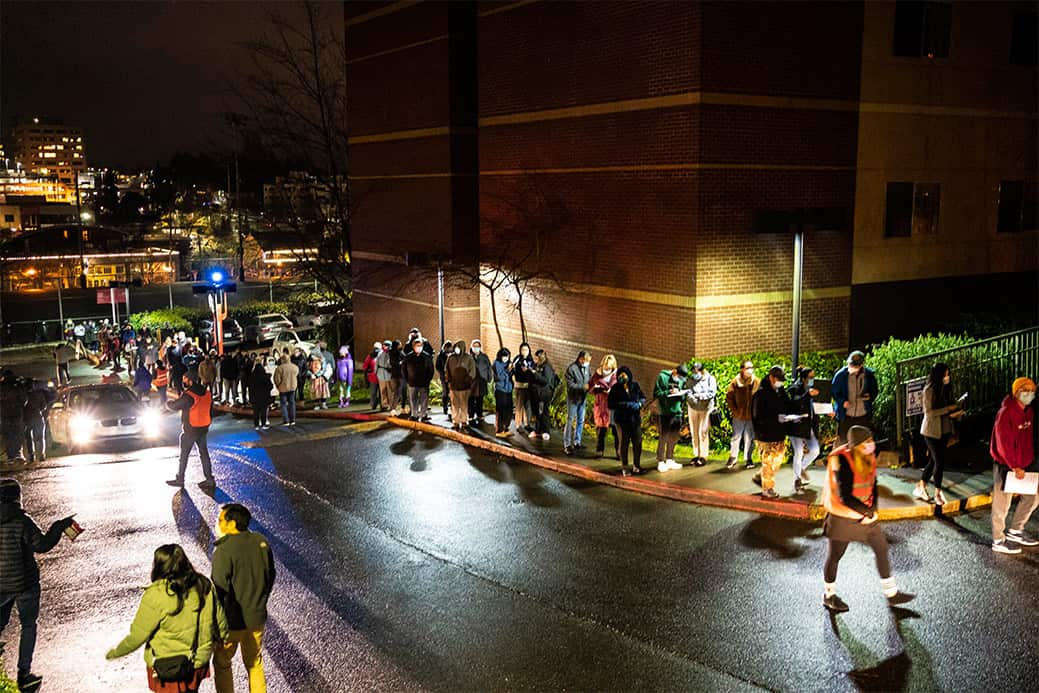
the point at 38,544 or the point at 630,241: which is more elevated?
the point at 630,241

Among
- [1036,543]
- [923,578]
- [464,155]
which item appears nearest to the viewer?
[923,578]

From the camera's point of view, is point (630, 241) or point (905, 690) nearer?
point (905, 690)

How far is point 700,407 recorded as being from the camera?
14.2 m

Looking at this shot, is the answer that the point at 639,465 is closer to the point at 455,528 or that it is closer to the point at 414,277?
the point at 455,528

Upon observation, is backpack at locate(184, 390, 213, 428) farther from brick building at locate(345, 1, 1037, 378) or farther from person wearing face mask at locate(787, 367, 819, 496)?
person wearing face mask at locate(787, 367, 819, 496)

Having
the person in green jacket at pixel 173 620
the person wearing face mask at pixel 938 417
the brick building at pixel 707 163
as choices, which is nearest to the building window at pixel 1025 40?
the brick building at pixel 707 163

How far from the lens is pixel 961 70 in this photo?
2008 cm

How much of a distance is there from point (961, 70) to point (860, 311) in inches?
221

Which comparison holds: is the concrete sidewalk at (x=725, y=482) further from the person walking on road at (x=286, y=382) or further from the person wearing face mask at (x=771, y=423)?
the person walking on road at (x=286, y=382)

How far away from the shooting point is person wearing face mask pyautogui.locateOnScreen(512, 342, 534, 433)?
1634 cm

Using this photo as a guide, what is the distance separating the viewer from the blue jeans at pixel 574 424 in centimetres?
1543

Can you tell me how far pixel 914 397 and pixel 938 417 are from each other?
2524 mm

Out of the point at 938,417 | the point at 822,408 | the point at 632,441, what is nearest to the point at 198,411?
the point at 632,441

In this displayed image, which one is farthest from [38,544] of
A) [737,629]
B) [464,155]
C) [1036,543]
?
[464,155]
